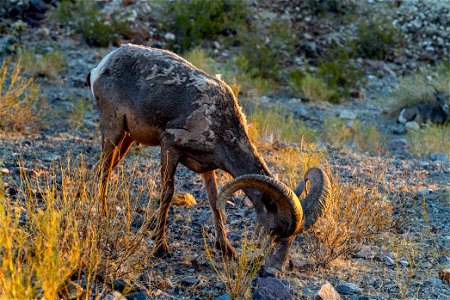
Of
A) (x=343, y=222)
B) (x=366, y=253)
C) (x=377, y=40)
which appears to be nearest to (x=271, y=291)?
(x=343, y=222)

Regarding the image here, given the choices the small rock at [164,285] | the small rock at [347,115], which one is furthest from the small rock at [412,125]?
the small rock at [164,285]

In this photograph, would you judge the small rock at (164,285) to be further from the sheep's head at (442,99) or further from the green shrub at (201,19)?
the green shrub at (201,19)

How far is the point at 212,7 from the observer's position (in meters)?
16.8

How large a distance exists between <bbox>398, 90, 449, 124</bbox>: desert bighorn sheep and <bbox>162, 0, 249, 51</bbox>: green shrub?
18.5ft

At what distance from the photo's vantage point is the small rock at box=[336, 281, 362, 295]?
15.9 feet

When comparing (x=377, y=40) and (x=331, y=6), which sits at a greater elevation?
(x=331, y=6)

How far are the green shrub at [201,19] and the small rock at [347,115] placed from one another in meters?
4.46

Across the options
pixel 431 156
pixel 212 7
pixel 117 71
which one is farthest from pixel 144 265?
pixel 212 7

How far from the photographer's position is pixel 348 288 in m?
4.87

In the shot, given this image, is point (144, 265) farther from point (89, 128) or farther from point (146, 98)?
point (89, 128)

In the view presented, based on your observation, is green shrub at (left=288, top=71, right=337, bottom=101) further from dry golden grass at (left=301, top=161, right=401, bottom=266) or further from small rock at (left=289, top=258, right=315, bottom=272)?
small rock at (left=289, top=258, right=315, bottom=272)

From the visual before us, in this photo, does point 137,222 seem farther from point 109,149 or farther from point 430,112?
point 430,112

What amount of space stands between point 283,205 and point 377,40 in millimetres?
13967

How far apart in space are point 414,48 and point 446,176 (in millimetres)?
10033
